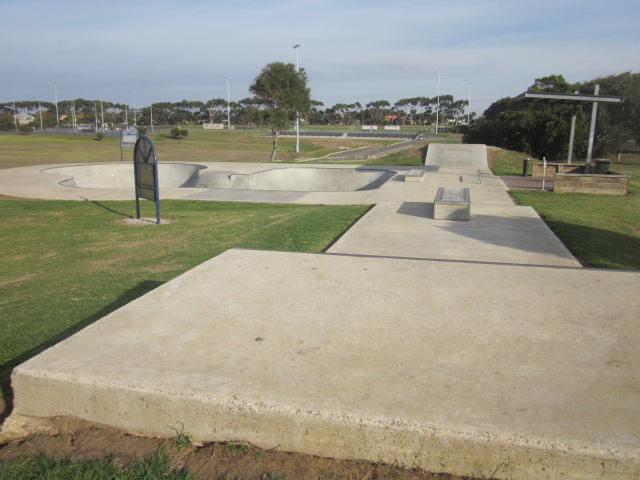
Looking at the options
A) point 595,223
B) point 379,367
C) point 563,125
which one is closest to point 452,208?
point 595,223

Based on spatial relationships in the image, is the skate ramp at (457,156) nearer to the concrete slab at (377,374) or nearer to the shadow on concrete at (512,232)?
the shadow on concrete at (512,232)

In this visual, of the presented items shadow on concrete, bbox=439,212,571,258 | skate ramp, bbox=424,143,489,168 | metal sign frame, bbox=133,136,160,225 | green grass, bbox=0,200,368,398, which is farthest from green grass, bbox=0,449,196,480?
Result: skate ramp, bbox=424,143,489,168

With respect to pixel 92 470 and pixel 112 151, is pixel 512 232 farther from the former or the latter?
pixel 112 151

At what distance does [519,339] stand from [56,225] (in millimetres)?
9479

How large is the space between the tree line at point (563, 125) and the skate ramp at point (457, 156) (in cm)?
332

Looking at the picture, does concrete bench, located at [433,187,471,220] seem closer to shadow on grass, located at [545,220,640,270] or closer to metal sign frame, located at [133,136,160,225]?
shadow on grass, located at [545,220,640,270]

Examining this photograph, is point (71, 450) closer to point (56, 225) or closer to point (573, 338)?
point (573, 338)

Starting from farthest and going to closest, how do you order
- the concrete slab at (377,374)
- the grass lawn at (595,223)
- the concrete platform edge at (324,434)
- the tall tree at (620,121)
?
1. the tall tree at (620,121)
2. the grass lawn at (595,223)
3. the concrete slab at (377,374)
4. the concrete platform edge at (324,434)

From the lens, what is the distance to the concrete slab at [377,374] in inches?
93.5

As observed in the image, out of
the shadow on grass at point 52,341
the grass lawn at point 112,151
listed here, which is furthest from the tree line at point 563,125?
the shadow on grass at point 52,341

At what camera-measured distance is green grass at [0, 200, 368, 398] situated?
469cm

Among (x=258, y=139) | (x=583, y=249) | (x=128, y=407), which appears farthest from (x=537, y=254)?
(x=258, y=139)

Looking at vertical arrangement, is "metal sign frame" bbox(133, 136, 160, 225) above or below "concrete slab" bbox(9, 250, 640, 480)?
above

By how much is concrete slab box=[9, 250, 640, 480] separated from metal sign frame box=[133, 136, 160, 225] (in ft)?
19.5
